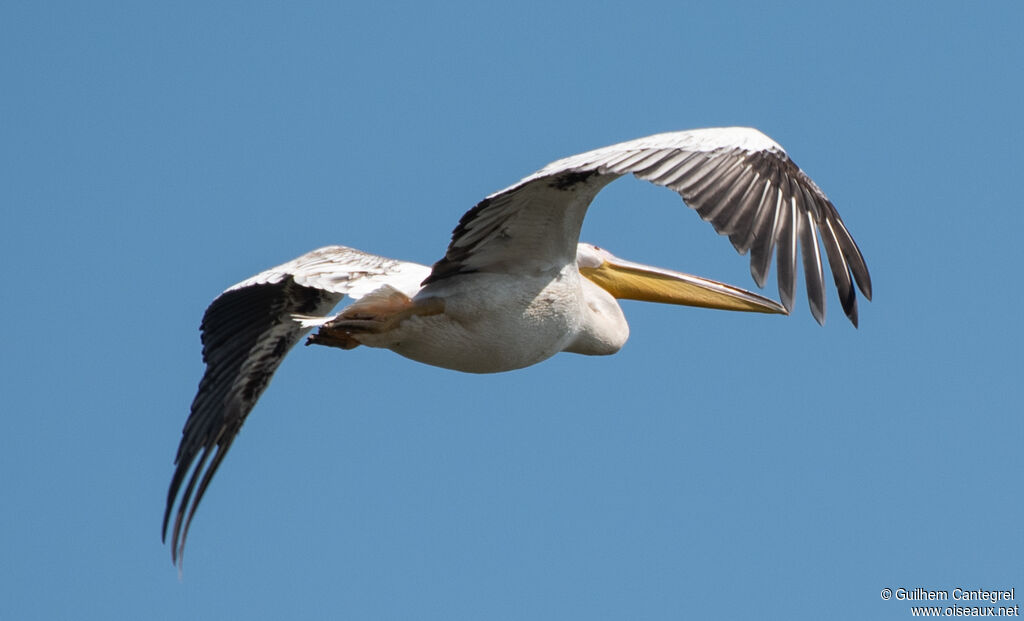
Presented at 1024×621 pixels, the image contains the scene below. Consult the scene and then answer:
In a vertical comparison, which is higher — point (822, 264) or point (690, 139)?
point (690, 139)

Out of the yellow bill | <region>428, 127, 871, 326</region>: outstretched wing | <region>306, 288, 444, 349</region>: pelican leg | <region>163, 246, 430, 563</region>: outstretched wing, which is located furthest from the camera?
the yellow bill

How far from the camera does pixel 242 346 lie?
29.3 feet

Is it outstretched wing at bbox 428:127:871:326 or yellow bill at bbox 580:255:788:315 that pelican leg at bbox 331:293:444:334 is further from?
yellow bill at bbox 580:255:788:315

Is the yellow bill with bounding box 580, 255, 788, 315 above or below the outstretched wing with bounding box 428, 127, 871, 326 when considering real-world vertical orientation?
above

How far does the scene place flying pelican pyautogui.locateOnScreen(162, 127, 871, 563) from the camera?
676 centimetres

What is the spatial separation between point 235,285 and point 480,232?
6.32 ft

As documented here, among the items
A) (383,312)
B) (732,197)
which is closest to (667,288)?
(383,312)

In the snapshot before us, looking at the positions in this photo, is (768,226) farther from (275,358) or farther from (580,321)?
(275,358)

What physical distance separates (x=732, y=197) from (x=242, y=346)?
359 centimetres

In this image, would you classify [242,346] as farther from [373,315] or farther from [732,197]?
[732,197]

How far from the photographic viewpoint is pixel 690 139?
7.06 meters

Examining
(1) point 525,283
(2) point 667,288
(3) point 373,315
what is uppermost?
(2) point 667,288

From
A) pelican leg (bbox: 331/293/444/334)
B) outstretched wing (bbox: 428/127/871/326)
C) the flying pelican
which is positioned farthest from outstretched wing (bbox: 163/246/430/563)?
outstretched wing (bbox: 428/127/871/326)

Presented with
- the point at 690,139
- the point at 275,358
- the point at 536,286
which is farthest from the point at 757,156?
the point at 275,358
